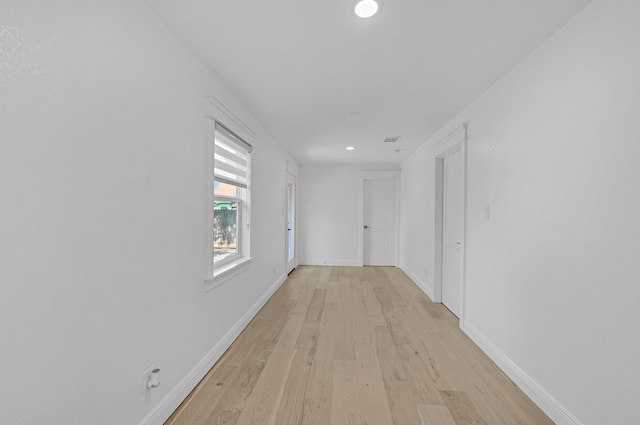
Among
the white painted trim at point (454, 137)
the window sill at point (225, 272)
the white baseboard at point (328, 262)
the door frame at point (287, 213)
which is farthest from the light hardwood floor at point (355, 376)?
the white baseboard at point (328, 262)

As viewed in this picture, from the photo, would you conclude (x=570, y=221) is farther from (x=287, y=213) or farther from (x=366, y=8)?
(x=287, y=213)

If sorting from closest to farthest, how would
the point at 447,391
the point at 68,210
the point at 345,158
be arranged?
the point at 68,210, the point at 447,391, the point at 345,158

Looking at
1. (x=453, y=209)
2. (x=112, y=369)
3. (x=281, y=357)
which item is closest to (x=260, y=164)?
(x=281, y=357)

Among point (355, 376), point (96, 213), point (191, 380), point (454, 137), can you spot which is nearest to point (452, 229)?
point (454, 137)

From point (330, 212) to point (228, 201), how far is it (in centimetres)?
401

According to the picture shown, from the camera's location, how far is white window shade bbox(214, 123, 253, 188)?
8.65ft

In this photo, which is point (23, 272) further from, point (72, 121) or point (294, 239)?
point (294, 239)

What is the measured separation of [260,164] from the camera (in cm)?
381

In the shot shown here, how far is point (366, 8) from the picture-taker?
62.9 inches

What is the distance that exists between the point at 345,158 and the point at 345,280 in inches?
95.9

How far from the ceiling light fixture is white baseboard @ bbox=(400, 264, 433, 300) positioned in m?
3.71

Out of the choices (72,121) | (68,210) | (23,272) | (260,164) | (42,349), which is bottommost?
(42,349)

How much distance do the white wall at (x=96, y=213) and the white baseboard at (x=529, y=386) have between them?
2.28 m

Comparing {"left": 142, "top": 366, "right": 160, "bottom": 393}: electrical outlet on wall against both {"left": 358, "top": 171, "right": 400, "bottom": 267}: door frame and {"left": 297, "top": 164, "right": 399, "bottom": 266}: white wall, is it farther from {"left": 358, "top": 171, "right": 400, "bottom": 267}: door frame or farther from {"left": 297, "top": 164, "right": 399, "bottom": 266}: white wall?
{"left": 358, "top": 171, "right": 400, "bottom": 267}: door frame
